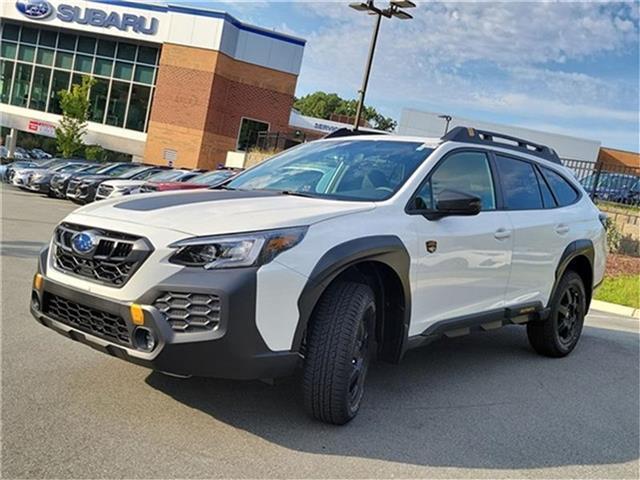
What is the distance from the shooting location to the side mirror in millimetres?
3930

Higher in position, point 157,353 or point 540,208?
point 540,208

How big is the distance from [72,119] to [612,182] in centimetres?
A: 2872

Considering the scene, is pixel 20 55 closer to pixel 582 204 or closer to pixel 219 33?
pixel 219 33

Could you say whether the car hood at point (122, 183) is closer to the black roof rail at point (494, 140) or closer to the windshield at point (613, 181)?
the black roof rail at point (494, 140)

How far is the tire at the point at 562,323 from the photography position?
5.74 m

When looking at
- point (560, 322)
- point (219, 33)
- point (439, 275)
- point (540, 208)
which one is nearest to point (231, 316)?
point (439, 275)

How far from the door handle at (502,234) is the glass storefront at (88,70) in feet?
119

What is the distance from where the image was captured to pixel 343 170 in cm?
441

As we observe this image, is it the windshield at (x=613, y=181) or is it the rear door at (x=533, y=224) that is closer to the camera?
the rear door at (x=533, y=224)

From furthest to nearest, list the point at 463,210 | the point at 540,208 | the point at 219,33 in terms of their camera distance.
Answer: the point at 219,33 → the point at 540,208 → the point at 463,210

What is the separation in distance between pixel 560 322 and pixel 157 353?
425 cm

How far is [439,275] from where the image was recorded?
415 cm

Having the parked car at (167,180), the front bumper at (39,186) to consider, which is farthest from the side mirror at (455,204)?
the front bumper at (39,186)

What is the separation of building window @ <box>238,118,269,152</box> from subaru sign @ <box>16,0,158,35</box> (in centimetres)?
754
